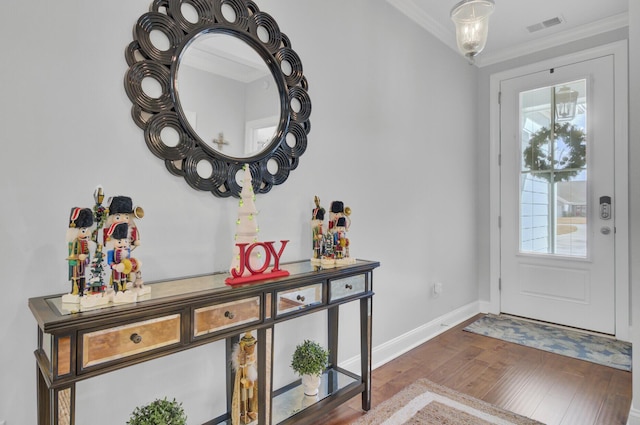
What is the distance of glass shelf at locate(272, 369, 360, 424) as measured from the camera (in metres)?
1.72

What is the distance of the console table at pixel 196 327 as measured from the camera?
3.28 ft

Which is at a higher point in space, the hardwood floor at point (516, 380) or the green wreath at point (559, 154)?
the green wreath at point (559, 154)

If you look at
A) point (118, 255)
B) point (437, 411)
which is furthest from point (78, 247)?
point (437, 411)

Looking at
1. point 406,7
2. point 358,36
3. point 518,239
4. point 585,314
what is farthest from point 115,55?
point 585,314

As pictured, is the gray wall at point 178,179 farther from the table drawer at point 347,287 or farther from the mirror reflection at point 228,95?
the table drawer at point 347,287

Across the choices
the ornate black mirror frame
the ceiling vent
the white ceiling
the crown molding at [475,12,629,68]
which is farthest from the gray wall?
the crown molding at [475,12,629,68]

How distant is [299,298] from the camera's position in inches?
63.7

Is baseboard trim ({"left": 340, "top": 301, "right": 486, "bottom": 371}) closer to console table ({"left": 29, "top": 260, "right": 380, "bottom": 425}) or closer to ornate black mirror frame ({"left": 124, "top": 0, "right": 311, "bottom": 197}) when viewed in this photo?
console table ({"left": 29, "top": 260, "right": 380, "bottom": 425})

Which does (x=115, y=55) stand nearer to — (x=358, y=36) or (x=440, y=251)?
(x=358, y=36)

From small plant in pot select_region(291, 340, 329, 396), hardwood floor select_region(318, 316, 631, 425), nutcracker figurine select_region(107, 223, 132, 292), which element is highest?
nutcracker figurine select_region(107, 223, 132, 292)

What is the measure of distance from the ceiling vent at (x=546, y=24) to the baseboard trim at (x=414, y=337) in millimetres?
2678

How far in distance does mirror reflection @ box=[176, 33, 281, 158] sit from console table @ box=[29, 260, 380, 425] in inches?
25.8

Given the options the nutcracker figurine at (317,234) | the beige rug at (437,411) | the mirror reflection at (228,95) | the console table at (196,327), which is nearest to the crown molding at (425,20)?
the mirror reflection at (228,95)

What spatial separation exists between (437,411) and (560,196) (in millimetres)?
2485
